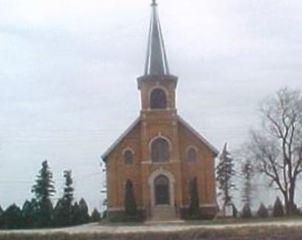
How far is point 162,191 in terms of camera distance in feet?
195

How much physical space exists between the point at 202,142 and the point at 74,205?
12.2m

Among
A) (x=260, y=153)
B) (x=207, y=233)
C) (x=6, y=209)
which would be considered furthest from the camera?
(x=260, y=153)

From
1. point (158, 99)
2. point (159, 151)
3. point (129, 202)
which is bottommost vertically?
point (129, 202)

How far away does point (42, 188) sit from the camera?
6675 centimetres

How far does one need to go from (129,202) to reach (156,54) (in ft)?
41.9

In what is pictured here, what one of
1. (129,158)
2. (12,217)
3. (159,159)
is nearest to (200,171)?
(159,159)

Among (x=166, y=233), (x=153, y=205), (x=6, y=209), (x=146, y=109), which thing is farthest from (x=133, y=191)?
(x=166, y=233)

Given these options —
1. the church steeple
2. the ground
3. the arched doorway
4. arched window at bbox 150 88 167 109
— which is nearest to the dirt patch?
the ground

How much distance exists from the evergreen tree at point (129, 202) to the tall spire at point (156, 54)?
9.73 metres

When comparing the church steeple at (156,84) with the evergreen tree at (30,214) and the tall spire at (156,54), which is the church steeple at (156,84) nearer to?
the tall spire at (156,54)

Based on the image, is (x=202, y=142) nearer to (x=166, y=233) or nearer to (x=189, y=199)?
(x=189, y=199)

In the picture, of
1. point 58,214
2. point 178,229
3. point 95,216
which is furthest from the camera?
point 95,216

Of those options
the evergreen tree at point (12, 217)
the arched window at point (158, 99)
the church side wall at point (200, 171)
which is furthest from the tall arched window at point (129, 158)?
the evergreen tree at point (12, 217)

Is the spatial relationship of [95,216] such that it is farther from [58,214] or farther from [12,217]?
[12,217]
